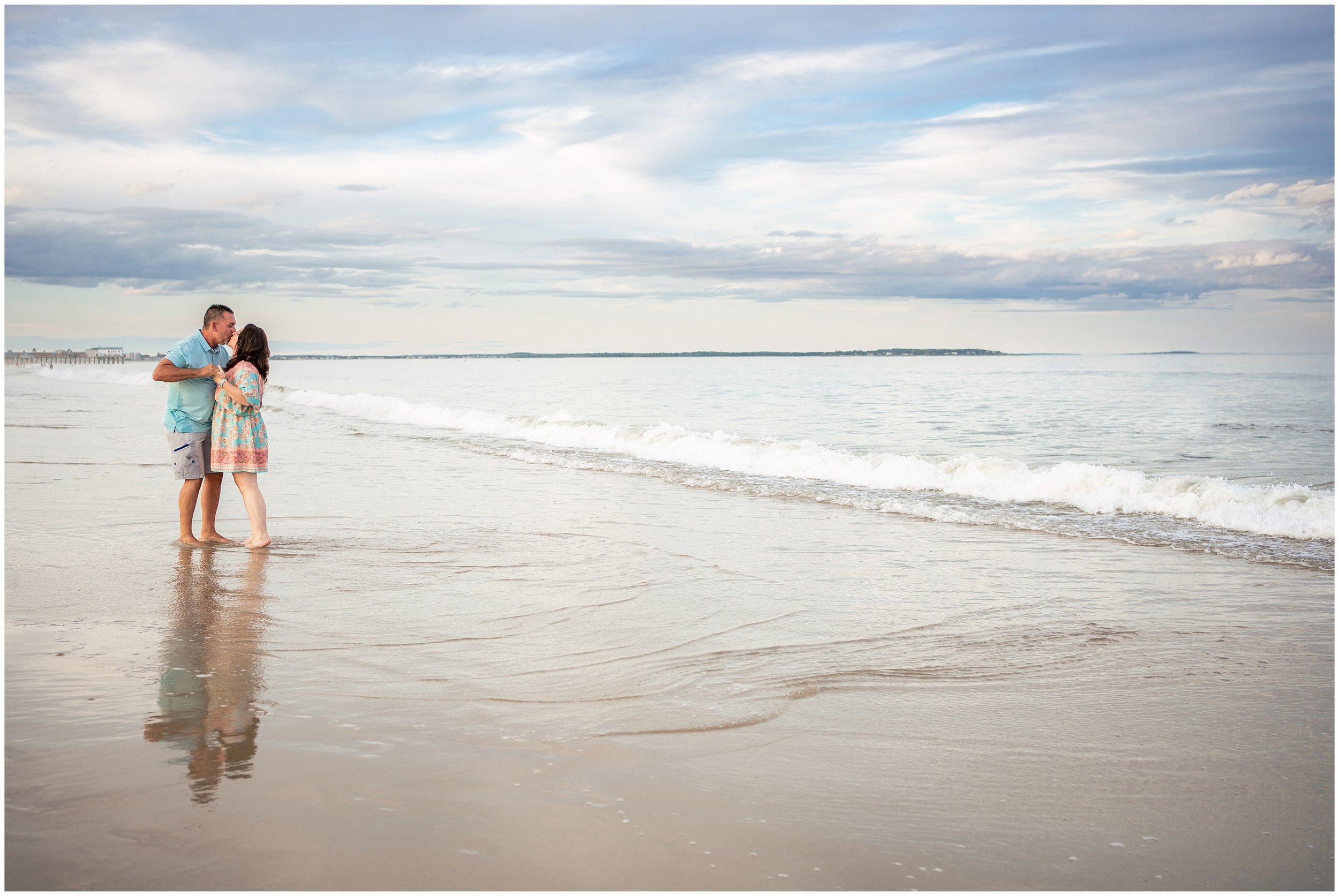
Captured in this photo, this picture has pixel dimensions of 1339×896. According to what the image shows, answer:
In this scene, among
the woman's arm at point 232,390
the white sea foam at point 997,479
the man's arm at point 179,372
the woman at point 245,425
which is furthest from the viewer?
the white sea foam at point 997,479

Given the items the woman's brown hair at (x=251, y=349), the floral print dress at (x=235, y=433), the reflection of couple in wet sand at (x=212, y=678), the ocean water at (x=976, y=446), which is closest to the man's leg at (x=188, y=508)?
the floral print dress at (x=235, y=433)

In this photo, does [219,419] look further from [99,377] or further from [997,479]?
[99,377]

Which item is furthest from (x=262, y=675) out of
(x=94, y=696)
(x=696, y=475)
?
(x=696, y=475)

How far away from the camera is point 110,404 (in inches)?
1258

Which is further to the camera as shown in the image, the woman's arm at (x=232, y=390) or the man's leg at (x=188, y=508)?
the man's leg at (x=188, y=508)

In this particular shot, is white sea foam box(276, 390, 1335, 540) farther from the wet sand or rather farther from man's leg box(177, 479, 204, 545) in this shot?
man's leg box(177, 479, 204, 545)

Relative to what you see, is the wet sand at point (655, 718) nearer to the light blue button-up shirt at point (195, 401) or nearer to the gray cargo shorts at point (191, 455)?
the gray cargo shorts at point (191, 455)

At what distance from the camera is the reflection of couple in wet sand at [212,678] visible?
3.53m

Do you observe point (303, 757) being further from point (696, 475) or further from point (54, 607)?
point (696, 475)

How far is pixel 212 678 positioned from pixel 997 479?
35.0 feet

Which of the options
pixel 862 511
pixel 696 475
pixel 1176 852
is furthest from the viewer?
pixel 696 475

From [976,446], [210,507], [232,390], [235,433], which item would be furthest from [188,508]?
[976,446]

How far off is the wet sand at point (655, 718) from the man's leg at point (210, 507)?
403 millimetres

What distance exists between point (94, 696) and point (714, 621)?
321 centimetres
